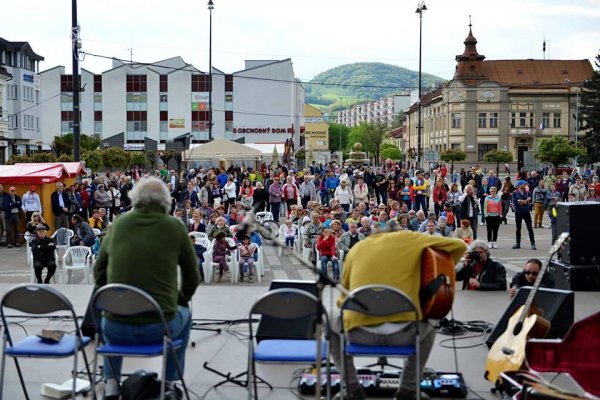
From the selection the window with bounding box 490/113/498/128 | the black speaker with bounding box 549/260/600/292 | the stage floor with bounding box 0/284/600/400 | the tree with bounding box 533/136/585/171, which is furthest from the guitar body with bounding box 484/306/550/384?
the window with bounding box 490/113/498/128

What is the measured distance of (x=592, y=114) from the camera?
67000 millimetres

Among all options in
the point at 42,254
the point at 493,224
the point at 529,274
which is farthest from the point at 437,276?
the point at 493,224

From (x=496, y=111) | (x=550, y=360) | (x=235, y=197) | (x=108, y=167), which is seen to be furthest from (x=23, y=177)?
(x=496, y=111)

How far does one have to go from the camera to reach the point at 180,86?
82938mm

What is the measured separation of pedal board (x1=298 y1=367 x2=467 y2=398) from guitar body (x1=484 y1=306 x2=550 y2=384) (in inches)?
10.9

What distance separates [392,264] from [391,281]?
12 cm

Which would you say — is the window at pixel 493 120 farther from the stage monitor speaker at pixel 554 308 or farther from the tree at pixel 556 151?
the stage monitor speaker at pixel 554 308

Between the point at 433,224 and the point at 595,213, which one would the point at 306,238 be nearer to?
Result: the point at 433,224

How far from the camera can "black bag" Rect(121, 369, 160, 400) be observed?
17.7 feet

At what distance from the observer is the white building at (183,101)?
82.9 metres

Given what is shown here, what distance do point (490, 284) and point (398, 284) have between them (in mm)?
5487

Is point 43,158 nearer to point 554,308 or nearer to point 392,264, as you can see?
point 554,308

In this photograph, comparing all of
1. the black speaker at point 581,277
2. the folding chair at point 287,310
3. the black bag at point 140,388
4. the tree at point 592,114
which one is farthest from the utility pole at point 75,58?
the tree at point 592,114

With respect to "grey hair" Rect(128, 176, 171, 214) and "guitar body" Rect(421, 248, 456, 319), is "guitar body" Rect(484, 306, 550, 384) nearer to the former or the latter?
"guitar body" Rect(421, 248, 456, 319)
